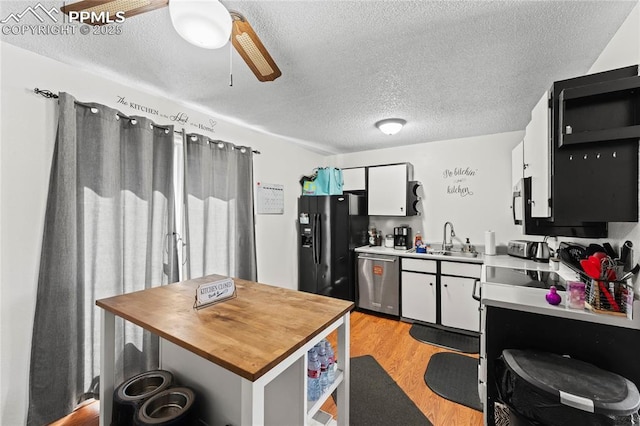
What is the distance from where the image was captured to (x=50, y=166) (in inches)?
68.7

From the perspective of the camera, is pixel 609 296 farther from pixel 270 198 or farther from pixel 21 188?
pixel 21 188

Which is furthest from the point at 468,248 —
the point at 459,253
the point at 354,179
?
the point at 354,179

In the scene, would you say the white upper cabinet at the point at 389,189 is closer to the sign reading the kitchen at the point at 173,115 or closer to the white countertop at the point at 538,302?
the white countertop at the point at 538,302

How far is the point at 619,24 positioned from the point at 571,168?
33.9 inches

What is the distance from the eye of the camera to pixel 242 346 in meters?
0.99

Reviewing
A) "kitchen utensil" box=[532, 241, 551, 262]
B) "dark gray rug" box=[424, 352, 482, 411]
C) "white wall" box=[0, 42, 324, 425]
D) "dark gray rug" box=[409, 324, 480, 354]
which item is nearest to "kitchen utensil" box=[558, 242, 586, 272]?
"kitchen utensil" box=[532, 241, 551, 262]

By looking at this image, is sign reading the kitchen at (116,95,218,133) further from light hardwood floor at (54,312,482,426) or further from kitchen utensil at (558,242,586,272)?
kitchen utensil at (558,242,586,272)

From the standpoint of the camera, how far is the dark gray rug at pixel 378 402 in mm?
1776

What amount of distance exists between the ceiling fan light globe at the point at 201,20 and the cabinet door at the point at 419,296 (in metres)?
3.15

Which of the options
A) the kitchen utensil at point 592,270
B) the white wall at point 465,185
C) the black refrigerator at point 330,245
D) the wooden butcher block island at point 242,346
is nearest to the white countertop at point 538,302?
the kitchen utensil at point 592,270

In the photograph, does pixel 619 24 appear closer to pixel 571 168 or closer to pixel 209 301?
pixel 571 168

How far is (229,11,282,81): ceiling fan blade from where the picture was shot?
1.19m

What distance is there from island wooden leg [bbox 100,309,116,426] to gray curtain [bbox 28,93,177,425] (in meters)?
0.47

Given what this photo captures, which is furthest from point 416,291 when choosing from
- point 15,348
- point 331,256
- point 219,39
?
point 15,348
